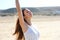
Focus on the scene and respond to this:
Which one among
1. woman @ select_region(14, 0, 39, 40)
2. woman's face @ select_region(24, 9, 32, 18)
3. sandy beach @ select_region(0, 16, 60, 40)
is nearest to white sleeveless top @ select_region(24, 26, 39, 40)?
woman @ select_region(14, 0, 39, 40)

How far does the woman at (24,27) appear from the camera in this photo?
7.52ft

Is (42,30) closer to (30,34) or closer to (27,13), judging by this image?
(27,13)

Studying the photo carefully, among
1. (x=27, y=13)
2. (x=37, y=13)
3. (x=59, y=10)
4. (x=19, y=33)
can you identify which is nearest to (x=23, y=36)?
(x=19, y=33)

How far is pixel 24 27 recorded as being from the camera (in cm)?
232

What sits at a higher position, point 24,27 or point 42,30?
point 24,27

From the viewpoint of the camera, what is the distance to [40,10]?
19.4 metres

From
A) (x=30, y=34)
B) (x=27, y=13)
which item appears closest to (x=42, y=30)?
(x=27, y=13)

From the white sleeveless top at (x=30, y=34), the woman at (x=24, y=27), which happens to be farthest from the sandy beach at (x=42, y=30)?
the white sleeveless top at (x=30, y=34)

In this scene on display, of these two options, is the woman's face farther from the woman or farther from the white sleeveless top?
the white sleeveless top

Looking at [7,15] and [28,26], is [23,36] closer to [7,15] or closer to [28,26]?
[28,26]

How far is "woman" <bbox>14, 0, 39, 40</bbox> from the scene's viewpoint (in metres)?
2.29

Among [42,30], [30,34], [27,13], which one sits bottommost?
[42,30]

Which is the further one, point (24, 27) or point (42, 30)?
point (42, 30)

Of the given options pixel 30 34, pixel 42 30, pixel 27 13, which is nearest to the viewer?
pixel 30 34
